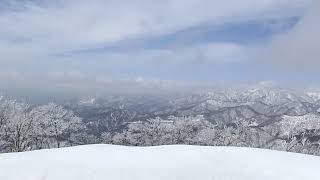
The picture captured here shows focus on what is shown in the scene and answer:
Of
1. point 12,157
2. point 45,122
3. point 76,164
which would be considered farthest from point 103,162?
point 45,122

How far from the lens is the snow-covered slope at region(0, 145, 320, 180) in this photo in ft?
58.1

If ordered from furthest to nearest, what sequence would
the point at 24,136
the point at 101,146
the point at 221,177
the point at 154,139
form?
the point at 154,139 → the point at 24,136 → the point at 101,146 → the point at 221,177

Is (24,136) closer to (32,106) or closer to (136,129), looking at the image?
(32,106)

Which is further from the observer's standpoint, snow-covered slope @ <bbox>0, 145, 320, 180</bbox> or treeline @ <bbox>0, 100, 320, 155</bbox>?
treeline @ <bbox>0, 100, 320, 155</bbox>

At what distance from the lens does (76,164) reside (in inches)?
738

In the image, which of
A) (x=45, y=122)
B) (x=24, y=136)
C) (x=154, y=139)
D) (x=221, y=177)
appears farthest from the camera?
(x=154, y=139)

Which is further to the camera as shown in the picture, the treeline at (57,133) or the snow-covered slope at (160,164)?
the treeline at (57,133)

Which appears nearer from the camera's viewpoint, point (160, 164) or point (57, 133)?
point (160, 164)

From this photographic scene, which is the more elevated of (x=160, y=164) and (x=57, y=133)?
(x=160, y=164)

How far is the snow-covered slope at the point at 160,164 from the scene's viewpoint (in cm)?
1770

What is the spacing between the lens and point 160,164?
18.5m

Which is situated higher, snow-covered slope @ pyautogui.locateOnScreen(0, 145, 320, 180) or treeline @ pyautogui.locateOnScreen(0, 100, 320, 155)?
snow-covered slope @ pyautogui.locateOnScreen(0, 145, 320, 180)

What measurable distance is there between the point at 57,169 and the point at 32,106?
263 feet

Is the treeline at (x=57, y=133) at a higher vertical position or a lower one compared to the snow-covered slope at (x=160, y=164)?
lower
